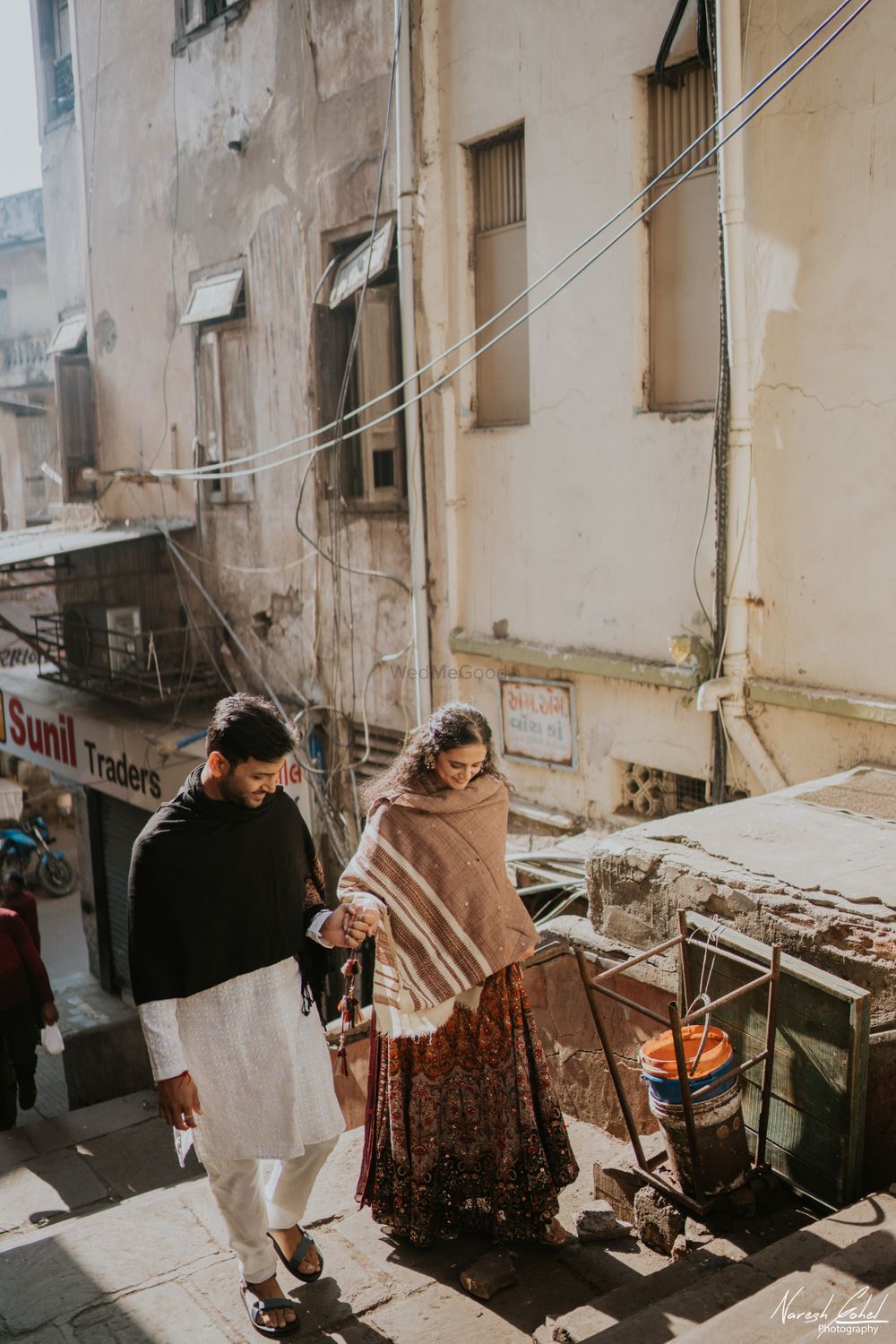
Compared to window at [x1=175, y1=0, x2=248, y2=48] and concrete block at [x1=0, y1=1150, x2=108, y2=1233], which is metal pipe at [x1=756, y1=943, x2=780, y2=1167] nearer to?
concrete block at [x1=0, y1=1150, x2=108, y2=1233]

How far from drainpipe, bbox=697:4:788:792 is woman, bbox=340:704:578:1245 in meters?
3.21

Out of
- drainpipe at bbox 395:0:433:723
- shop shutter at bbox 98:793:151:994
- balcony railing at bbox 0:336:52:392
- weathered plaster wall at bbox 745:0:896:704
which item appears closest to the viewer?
weathered plaster wall at bbox 745:0:896:704

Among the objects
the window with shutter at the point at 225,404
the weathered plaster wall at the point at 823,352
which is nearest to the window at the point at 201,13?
the window with shutter at the point at 225,404

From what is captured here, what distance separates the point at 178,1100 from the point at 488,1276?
1.10 m

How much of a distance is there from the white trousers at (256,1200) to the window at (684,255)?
4.77 meters

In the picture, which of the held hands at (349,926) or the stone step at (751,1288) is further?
the held hands at (349,926)

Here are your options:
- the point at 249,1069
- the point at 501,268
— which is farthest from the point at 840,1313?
the point at 501,268

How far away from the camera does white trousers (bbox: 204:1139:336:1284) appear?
3215 millimetres

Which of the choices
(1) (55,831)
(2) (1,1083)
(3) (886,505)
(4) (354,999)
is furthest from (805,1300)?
(1) (55,831)

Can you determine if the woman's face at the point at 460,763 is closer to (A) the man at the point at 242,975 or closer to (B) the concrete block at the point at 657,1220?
(A) the man at the point at 242,975

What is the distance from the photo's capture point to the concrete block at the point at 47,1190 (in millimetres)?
5965

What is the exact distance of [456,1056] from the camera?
11.7 feet

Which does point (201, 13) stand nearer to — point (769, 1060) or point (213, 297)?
point (213, 297)

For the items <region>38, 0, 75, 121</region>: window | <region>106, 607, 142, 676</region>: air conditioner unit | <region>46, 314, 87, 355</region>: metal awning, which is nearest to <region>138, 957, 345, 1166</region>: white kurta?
<region>106, 607, 142, 676</region>: air conditioner unit
